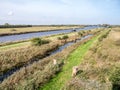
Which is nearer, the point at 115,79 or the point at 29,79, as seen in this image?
the point at 115,79

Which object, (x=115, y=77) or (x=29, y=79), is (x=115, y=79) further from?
(x=29, y=79)

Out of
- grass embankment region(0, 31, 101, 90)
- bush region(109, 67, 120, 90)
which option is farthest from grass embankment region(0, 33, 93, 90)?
bush region(109, 67, 120, 90)

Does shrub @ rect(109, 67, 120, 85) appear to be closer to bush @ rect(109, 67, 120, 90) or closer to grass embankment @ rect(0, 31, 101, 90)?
bush @ rect(109, 67, 120, 90)

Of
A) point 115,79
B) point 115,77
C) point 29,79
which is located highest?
point 115,77

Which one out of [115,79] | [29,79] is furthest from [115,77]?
[29,79]

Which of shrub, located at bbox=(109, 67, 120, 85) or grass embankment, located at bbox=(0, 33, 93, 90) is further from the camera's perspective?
grass embankment, located at bbox=(0, 33, 93, 90)

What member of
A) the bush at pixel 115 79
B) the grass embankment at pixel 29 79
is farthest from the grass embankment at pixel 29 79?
the bush at pixel 115 79

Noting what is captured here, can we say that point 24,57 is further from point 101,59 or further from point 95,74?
point 95,74

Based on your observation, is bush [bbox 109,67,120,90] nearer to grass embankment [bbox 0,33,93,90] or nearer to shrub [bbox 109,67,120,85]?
shrub [bbox 109,67,120,85]

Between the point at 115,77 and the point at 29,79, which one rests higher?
the point at 115,77

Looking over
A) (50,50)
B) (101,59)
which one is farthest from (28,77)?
(50,50)

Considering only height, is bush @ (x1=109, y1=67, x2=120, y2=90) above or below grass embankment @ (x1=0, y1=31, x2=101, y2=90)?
above

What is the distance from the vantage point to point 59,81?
1947 cm

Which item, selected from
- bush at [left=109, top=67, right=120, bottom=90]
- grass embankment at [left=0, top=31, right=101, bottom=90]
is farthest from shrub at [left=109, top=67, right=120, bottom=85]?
grass embankment at [left=0, top=31, right=101, bottom=90]
